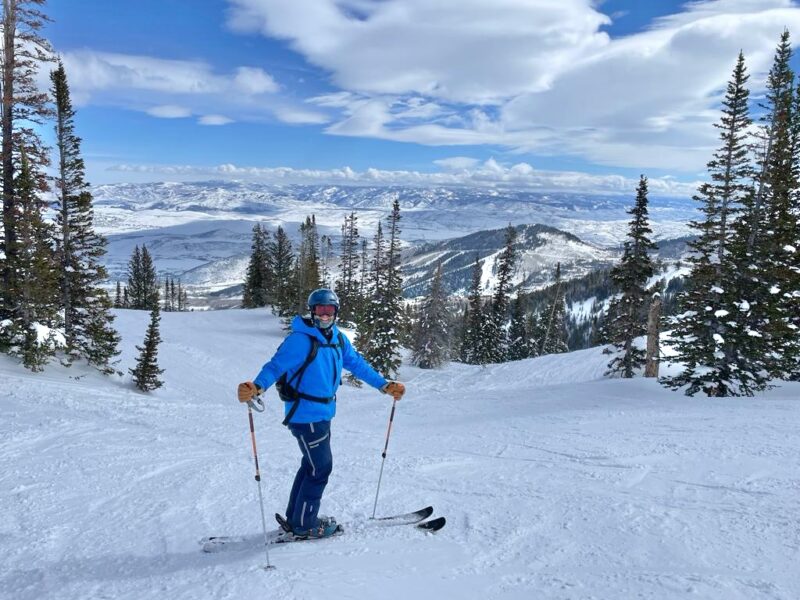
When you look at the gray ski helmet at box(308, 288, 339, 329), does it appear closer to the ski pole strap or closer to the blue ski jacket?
the blue ski jacket

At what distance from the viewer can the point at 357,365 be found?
5410 millimetres

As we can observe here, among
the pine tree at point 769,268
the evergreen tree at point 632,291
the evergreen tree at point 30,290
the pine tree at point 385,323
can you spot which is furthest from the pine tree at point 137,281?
the pine tree at point 769,268

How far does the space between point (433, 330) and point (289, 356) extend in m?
39.9

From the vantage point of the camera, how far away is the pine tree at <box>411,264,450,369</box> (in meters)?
44.3

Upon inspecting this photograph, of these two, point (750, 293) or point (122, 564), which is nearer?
point (122, 564)

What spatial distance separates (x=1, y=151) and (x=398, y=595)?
1938cm

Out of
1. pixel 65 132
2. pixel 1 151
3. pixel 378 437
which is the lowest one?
pixel 378 437

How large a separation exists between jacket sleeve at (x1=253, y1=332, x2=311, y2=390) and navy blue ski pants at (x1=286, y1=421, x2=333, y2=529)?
1.96ft

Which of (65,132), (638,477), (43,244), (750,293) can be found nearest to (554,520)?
(638,477)

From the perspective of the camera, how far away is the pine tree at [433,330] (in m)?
44.3

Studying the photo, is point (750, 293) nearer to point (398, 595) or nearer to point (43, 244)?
point (398, 595)

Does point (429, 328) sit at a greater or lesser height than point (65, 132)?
lesser

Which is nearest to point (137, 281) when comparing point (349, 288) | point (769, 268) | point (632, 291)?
point (349, 288)

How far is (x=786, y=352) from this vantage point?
17078 millimetres
